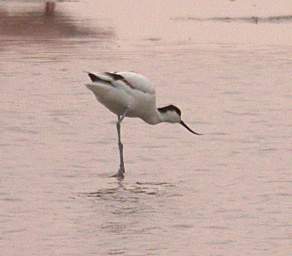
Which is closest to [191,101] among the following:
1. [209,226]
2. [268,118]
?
[268,118]

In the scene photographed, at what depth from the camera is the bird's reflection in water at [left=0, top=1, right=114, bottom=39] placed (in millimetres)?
25062

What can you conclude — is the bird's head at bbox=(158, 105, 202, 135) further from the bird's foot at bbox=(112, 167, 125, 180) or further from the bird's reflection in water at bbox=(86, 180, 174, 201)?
the bird's reflection in water at bbox=(86, 180, 174, 201)

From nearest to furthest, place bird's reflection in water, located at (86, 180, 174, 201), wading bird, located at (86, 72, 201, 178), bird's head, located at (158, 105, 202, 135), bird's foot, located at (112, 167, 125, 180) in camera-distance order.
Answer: bird's reflection in water, located at (86, 180, 174, 201)
bird's foot, located at (112, 167, 125, 180)
wading bird, located at (86, 72, 201, 178)
bird's head, located at (158, 105, 202, 135)

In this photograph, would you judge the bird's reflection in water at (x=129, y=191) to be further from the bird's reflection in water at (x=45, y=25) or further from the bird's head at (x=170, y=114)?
the bird's reflection in water at (x=45, y=25)

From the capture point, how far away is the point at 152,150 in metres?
13.1

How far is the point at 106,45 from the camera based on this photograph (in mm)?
23344

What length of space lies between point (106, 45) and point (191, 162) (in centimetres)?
1108

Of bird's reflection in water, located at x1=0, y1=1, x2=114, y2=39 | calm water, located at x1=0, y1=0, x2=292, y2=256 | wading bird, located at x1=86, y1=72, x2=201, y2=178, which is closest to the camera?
calm water, located at x1=0, y1=0, x2=292, y2=256

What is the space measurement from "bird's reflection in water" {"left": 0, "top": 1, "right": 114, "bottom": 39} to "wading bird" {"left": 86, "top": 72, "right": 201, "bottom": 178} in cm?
1156

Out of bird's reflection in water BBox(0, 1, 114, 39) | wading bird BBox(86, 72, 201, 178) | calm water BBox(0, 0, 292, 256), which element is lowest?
bird's reflection in water BBox(0, 1, 114, 39)

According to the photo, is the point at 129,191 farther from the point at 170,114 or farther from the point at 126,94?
the point at 170,114

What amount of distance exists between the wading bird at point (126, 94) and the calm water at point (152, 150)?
367 millimetres

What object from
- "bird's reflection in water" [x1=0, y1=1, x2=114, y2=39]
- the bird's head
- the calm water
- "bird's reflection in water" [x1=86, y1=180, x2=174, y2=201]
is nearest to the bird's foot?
the calm water

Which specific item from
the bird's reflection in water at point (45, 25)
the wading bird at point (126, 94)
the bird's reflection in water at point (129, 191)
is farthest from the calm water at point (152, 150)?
the wading bird at point (126, 94)
